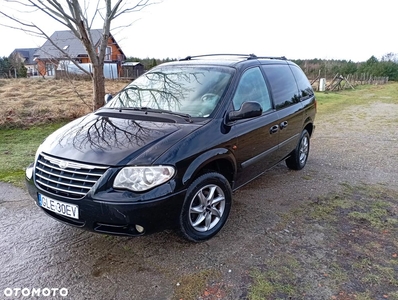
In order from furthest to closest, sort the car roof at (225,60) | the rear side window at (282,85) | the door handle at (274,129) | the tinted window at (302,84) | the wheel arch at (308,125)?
the wheel arch at (308,125)
the tinted window at (302,84)
the rear side window at (282,85)
the door handle at (274,129)
the car roof at (225,60)

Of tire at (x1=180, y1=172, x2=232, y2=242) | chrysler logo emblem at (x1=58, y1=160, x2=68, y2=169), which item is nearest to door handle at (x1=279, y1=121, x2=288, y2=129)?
tire at (x1=180, y1=172, x2=232, y2=242)

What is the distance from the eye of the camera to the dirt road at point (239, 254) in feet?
8.05

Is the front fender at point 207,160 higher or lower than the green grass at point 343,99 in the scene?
higher

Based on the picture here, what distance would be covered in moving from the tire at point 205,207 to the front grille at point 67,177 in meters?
0.81

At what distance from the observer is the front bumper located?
246 cm

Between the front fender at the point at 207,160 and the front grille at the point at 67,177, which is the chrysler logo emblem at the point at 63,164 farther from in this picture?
the front fender at the point at 207,160

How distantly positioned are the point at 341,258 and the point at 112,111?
2751 millimetres

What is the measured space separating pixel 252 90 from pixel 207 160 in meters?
1.32

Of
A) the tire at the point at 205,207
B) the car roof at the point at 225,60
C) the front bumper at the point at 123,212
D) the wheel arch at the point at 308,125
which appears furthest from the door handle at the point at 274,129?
the front bumper at the point at 123,212

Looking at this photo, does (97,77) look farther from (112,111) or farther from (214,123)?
(214,123)

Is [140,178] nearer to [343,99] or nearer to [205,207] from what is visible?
[205,207]

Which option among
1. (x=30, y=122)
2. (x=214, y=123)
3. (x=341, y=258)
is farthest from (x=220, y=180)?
(x=30, y=122)

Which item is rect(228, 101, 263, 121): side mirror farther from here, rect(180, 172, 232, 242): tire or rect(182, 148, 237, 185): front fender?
rect(180, 172, 232, 242): tire

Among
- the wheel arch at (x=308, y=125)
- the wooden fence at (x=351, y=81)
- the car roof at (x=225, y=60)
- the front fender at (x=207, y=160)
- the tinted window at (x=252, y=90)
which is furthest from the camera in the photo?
the wooden fence at (x=351, y=81)
